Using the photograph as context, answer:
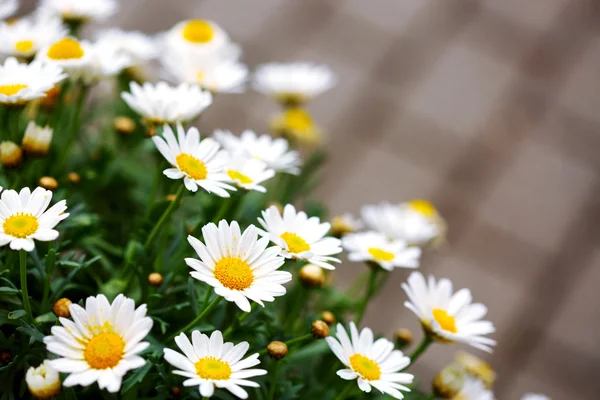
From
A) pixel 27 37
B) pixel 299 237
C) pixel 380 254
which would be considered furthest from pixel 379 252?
pixel 27 37

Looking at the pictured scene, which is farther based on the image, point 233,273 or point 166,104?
point 166,104

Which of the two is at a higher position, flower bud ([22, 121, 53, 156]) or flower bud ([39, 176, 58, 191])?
flower bud ([22, 121, 53, 156])

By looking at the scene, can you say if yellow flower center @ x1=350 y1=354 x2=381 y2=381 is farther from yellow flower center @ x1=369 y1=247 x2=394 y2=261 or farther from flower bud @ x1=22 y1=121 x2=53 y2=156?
flower bud @ x1=22 y1=121 x2=53 y2=156

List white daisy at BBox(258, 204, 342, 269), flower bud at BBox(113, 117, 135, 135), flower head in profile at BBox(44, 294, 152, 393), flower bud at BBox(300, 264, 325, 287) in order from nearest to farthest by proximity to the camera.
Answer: flower head in profile at BBox(44, 294, 152, 393)
white daisy at BBox(258, 204, 342, 269)
flower bud at BBox(300, 264, 325, 287)
flower bud at BBox(113, 117, 135, 135)

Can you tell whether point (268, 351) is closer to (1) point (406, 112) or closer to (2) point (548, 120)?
(1) point (406, 112)

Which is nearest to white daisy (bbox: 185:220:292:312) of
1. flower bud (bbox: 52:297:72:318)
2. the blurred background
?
flower bud (bbox: 52:297:72:318)

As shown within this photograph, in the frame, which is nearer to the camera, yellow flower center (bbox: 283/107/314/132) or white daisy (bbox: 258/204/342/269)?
white daisy (bbox: 258/204/342/269)

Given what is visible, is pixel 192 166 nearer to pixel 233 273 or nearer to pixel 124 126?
pixel 233 273
